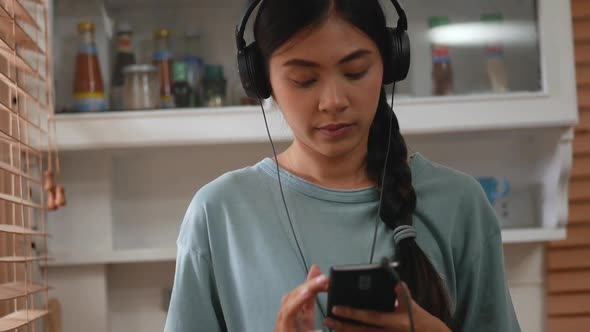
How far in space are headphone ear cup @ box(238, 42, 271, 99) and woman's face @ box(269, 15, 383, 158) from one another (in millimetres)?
59

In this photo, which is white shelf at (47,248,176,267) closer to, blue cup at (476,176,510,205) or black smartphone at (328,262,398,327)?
blue cup at (476,176,510,205)

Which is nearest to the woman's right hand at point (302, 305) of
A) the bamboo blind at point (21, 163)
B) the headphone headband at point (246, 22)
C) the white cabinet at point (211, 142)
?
the headphone headband at point (246, 22)

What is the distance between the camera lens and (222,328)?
966mm

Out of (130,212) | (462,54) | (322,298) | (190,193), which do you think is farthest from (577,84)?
(322,298)

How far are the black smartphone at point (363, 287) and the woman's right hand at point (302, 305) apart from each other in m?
0.02

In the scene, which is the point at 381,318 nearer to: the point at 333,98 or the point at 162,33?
the point at 333,98

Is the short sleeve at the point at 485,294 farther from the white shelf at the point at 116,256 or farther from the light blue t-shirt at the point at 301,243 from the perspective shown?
the white shelf at the point at 116,256

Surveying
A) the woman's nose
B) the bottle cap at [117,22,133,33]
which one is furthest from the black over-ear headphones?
the bottle cap at [117,22,133,33]

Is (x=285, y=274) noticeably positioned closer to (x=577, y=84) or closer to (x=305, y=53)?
(x=305, y=53)

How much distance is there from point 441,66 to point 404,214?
1027 mm

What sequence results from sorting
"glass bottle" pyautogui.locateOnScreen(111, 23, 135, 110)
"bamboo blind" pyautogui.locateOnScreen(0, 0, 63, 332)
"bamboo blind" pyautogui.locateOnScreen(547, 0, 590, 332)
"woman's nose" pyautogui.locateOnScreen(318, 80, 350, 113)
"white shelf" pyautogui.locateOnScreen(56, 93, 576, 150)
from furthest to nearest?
1. "bamboo blind" pyautogui.locateOnScreen(547, 0, 590, 332)
2. "glass bottle" pyautogui.locateOnScreen(111, 23, 135, 110)
3. "white shelf" pyautogui.locateOnScreen(56, 93, 576, 150)
4. "bamboo blind" pyautogui.locateOnScreen(0, 0, 63, 332)
5. "woman's nose" pyautogui.locateOnScreen(318, 80, 350, 113)

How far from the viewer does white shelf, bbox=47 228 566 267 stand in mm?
1796

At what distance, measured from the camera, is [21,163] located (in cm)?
148

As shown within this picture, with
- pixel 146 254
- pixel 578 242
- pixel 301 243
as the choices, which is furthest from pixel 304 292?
pixel 578 242
